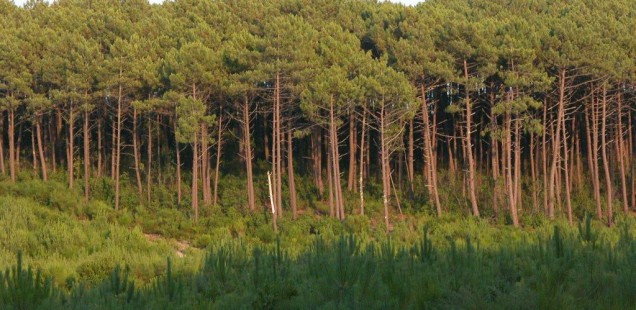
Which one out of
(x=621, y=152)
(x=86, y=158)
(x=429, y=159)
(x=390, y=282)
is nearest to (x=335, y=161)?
(x=429, y=159)

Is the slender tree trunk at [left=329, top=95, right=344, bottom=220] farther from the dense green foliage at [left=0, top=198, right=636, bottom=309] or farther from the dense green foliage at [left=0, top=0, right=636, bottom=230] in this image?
the dense green foliage at [left=0, top=198, right=636, bottom=309]

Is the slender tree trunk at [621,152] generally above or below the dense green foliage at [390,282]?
above

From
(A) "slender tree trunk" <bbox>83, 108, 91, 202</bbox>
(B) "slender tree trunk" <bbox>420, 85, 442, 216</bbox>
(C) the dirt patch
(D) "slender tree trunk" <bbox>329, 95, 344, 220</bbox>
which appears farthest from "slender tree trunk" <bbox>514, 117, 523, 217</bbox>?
(A) "slender tree trunk" <bbox>83, 108, 91, 202</bbox>

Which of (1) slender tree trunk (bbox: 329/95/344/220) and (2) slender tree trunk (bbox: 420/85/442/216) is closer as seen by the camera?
(1) slender tree trunk (bbox: 329/95/344/220)

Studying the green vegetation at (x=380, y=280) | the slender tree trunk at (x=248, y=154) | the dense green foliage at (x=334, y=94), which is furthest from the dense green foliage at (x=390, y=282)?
the slender tree trunk at (x=248, y=154)

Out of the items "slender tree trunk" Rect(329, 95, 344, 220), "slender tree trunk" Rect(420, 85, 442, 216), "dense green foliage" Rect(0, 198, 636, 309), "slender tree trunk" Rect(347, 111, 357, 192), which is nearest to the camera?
"dense green foliage" Rect(0, 198, 636, 309)

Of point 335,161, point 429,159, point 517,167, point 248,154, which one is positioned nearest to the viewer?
point 335,161

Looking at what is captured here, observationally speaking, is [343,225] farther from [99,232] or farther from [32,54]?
[32,54]

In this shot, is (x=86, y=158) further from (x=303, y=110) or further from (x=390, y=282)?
(x=390, y=282)

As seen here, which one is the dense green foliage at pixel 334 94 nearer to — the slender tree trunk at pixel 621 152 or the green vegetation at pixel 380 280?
the slender tree trunk at pixel 621 152

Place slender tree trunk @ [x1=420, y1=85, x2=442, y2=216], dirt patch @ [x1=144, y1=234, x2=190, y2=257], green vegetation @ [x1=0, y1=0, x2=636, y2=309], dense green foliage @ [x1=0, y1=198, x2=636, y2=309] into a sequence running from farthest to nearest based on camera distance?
1. slender tree trunk @ [x1=420, y1=85, x2=442, y2=216]
2. green vegetation @ [x1=0, y1=0, x2=636, y2=309]
3. dirt patch @ [x1=144, y1=234, x2=190, y2=257]
4. dense green foliage @ [x1=0, y1=198, x2=636, y2=309]

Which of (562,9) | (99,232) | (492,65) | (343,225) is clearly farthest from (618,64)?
(99,232)

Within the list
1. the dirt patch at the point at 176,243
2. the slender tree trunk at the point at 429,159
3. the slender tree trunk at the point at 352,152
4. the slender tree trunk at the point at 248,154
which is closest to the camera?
the dirt patch at the point at 176,243

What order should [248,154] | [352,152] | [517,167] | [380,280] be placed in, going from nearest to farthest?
[380,280]
[248,154]
[517,167]
[352,152]
